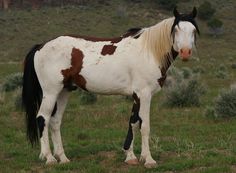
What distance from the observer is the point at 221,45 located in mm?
53688

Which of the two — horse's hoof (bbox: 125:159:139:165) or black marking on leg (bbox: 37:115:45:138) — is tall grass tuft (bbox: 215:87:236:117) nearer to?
horse's hoof (bbox: 125:159:139:165)

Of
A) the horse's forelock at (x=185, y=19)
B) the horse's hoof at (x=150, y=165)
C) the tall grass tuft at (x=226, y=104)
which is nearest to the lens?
the horse's forelock at (x=185, y=19)

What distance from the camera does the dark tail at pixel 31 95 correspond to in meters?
8.84

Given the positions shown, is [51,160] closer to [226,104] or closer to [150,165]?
[150,165]

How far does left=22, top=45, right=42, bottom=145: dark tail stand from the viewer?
8.84 meters

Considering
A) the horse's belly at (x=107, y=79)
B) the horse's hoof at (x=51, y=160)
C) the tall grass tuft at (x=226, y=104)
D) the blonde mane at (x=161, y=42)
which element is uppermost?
the blonde mane at (x=161, y=42)

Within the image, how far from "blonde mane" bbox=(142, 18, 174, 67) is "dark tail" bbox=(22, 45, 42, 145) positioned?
1984 millimetres

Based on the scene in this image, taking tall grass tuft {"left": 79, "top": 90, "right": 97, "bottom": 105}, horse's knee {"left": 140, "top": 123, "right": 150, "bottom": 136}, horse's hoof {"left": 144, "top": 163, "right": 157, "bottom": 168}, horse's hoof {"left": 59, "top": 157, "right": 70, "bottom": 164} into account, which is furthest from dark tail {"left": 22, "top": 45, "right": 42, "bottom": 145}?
tall grass tuft {"left": 79, "top": 90, "right": 97, "bottom": 105}

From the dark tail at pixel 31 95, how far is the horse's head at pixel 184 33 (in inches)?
96.8

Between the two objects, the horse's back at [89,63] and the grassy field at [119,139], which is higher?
the horse's back at [89,63]

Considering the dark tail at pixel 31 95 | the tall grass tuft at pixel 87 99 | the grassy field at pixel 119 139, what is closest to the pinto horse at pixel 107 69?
the dark tail at pixel 31 95

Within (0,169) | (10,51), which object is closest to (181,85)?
(0,169)

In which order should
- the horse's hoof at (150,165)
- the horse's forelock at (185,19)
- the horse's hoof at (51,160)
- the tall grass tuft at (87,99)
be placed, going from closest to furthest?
the horse's forelock at (185,19), the horse's hoof at (150,165), the horse's hoof at (51,160), the tall grass tuft at (87,99)

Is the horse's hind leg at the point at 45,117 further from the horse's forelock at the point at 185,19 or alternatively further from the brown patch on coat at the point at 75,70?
the horse's forelock at the point at 185,19
